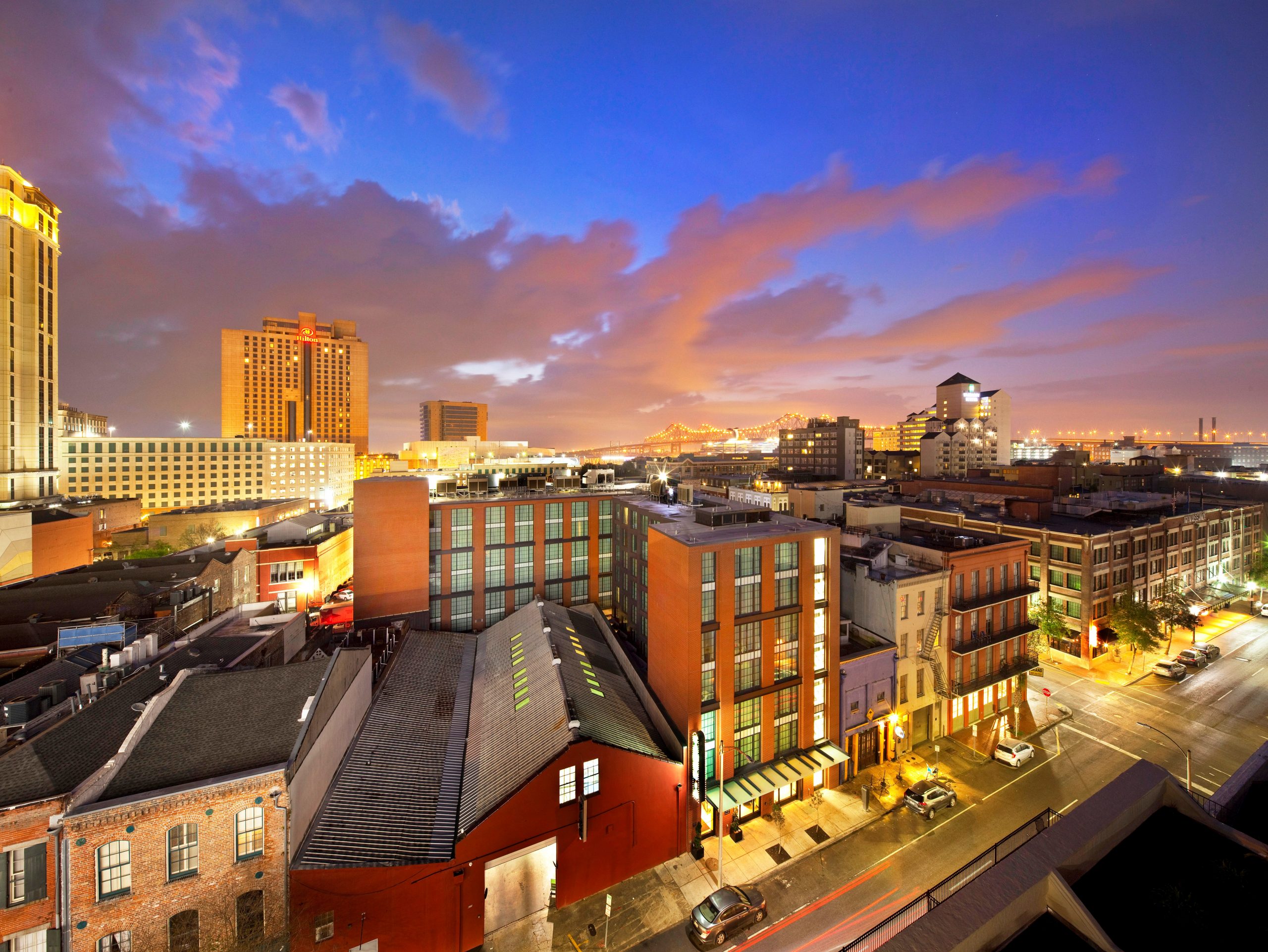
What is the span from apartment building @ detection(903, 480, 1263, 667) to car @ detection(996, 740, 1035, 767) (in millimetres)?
15320

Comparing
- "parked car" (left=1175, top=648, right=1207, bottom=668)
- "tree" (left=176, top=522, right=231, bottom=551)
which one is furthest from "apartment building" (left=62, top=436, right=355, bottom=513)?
"parked car" (left=1175, top=648, right=1207, bottom=668)

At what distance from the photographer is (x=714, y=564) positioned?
30953mm

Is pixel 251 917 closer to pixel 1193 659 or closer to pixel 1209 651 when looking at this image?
pixel 1193 659

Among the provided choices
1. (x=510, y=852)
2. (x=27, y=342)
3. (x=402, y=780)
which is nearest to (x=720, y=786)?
(x=510, y=852)

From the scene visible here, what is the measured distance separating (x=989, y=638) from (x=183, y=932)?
51126 millimetres

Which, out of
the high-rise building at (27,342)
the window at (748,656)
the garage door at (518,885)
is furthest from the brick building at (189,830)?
the high-rise building at (27,342)

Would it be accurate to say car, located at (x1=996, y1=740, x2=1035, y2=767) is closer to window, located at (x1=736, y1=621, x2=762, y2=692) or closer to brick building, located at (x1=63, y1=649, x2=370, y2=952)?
window, located at (x1=736, y1=621, x2=762, y2=692)

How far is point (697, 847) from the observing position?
28375mm

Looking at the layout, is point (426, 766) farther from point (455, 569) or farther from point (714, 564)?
point (455, 569)

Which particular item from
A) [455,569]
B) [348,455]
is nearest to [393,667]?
[455,569]

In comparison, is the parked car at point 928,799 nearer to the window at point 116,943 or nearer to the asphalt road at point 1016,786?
the asphalt road at point 1016,786

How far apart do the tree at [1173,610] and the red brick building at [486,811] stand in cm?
5595

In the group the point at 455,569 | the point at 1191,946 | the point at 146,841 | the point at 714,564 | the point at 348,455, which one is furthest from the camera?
the point at 348,455

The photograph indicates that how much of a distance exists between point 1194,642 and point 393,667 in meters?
81.0
